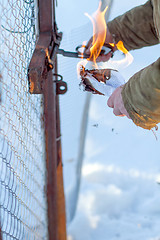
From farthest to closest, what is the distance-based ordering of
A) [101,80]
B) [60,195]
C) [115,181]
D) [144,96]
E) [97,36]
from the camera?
[115,181] → [60,195] → [97,36] → [101,80] → [144,96]

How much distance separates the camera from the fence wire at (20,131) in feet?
2.85

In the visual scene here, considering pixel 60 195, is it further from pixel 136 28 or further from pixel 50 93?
pixel 136 28

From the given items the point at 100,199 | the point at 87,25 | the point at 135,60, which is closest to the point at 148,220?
the point at 100,199

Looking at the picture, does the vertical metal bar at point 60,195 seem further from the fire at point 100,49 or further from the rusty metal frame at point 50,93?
the fire at point 100,49

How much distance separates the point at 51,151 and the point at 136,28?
0.62 meters

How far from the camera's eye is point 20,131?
3.45 feet

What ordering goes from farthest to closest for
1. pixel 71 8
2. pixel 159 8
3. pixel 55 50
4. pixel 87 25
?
pixel 87 25 < pixel 71 8 < pixel 55 50 < pixel 159 8

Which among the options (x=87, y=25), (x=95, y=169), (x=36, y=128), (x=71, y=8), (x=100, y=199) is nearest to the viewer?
(x=36, y=128)

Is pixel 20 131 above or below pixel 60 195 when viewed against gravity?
above

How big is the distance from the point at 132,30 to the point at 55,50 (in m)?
0.39

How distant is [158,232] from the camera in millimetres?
1832

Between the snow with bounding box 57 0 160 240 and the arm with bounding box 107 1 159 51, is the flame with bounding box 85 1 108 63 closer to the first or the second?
the arm with bounding box 107 1 159 51

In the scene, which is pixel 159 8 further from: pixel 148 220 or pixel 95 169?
pixel 95 169

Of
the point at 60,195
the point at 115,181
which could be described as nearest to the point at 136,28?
the point at 60,195
